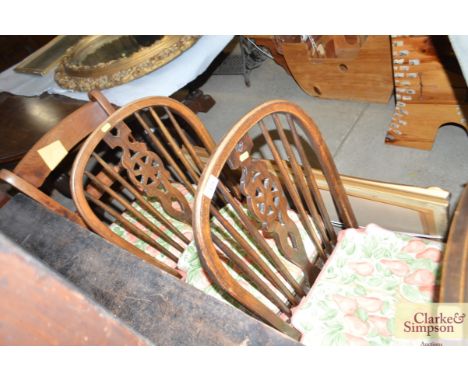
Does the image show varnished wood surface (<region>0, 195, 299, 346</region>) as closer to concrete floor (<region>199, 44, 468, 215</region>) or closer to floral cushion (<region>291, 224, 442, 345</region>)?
floral cushion (<region>291, 224, 442, 345</region>)

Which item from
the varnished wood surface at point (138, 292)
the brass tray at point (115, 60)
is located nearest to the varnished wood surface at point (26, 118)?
the brass tray at point (115, 60)

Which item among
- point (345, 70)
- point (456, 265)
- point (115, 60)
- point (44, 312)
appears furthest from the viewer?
point (345, 70)

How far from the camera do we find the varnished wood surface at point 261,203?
0.58 m

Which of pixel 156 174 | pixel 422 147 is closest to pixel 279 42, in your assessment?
pixel 422 147

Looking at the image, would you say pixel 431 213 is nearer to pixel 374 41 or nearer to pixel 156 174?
pixel 156 174

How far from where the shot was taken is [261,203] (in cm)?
68

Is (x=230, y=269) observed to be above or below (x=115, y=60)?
below

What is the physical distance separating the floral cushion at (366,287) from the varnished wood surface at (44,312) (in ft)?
1.34

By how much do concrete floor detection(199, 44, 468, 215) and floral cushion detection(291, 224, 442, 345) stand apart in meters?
0.69

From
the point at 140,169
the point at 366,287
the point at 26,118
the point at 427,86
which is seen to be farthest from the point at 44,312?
the point at 427,86

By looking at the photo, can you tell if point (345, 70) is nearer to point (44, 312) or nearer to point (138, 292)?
point (138, 292)

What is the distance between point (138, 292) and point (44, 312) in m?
0.17

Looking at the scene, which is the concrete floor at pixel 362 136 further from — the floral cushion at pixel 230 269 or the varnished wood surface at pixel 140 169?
the varnished wood surface at pixel 140 169
